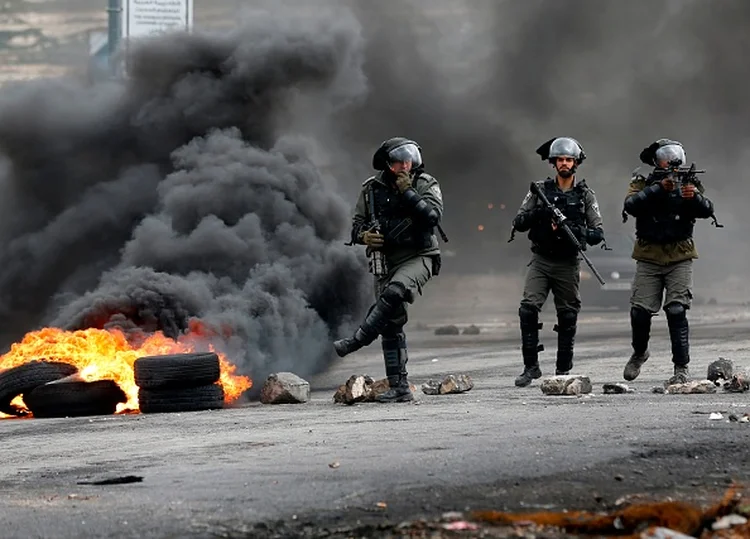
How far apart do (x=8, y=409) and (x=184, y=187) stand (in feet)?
13.3

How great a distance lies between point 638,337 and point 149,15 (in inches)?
531

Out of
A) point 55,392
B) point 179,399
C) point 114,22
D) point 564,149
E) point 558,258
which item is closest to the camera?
point 179,399

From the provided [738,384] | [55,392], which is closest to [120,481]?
[55,392]

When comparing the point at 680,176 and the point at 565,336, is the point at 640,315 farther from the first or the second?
the point at 680,176

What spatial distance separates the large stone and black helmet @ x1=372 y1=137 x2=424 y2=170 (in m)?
1.82

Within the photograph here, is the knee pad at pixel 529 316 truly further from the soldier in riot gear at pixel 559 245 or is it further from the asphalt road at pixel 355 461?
the asphalt road at pixel 355 461

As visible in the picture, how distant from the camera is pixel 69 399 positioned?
10.9 m

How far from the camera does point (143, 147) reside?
16.0m

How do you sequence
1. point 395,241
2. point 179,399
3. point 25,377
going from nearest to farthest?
point 395,241 → point 179,399 → point 25,377

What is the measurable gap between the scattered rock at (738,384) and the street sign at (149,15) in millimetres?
14150

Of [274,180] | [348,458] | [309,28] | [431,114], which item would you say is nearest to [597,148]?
[431,114]

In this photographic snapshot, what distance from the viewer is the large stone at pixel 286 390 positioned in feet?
36.4

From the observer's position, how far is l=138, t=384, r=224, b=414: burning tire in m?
10.7

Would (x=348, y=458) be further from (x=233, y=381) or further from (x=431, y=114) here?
(x=431, y=114)
